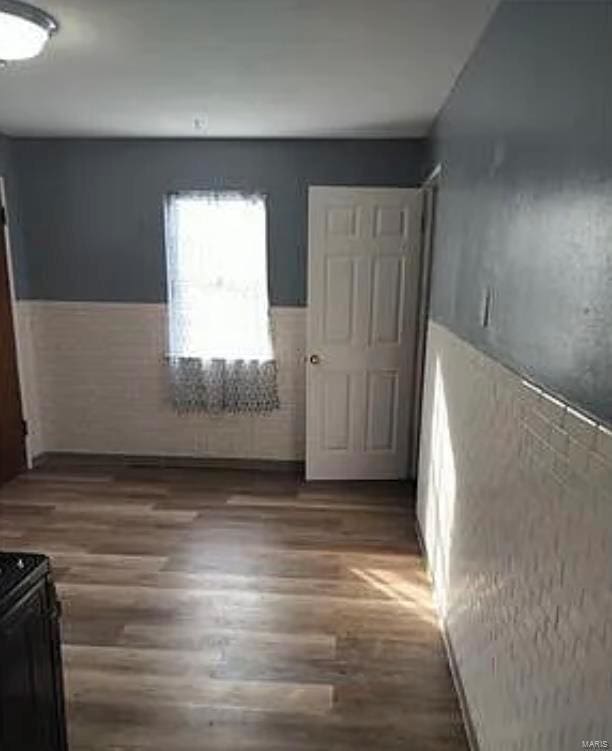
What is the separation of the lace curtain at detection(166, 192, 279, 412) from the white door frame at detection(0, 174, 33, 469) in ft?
3.46

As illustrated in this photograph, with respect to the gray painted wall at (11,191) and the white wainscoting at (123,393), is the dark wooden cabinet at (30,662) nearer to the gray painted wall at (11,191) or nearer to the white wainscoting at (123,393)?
the white wainscoting at (123,393)

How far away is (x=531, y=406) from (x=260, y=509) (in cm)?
248

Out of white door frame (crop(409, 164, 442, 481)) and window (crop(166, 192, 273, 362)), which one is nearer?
white door frame (crop(409, 164, 442, 481))

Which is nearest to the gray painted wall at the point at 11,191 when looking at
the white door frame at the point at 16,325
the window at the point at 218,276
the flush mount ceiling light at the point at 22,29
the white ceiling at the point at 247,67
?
the white door frame at the point at 16,325

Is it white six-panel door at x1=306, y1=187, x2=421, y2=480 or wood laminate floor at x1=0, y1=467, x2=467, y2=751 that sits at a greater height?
white six-panel door at x1=306, y1=187, x2=421, y2=480

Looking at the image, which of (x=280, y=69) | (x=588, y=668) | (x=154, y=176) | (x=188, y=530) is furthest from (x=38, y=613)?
(x=154, y=176)

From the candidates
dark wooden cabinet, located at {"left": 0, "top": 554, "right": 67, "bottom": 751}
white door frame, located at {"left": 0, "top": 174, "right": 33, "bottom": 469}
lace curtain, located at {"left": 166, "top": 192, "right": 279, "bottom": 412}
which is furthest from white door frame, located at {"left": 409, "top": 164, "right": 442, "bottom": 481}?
white door frame, located at {"left": 0, "top": 174, "right": 33, "bottom": 469}

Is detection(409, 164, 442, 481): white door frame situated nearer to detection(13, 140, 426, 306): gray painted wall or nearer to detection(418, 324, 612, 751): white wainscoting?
detection(13, 140, 426, 306): gray painted wall

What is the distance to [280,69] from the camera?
244 cm

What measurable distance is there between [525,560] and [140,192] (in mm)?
3616

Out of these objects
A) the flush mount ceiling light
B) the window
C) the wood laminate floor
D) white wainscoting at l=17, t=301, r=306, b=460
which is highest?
the flush mount ceiling light

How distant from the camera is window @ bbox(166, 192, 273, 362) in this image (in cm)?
394

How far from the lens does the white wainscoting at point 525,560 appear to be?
0.96 meters

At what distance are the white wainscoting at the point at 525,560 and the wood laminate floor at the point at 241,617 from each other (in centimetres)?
27
